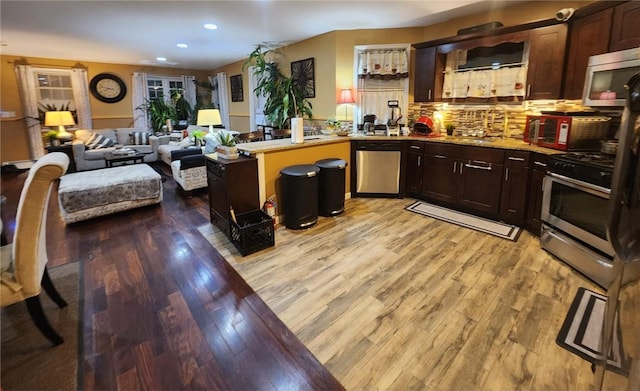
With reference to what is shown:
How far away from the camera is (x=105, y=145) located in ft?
22.1

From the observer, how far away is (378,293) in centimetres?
229

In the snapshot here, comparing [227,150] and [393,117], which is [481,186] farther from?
[227,150]

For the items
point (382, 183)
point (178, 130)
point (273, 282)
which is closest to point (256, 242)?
point (273, 282)

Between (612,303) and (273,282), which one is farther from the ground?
(612,303)

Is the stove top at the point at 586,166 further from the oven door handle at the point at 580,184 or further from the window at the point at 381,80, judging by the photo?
the window at the point at 381,80

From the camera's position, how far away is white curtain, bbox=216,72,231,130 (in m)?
8.58

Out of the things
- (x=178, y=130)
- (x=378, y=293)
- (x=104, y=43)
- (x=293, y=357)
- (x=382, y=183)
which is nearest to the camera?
(x=293, y=357)

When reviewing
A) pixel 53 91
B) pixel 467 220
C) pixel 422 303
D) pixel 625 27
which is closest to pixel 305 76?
pixel 467 220

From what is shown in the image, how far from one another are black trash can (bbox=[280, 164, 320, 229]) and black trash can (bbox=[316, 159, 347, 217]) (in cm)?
23

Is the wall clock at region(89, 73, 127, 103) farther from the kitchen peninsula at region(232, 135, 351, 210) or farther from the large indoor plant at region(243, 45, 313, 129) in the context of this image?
the kitchen peninsula at region(232, 135, 351, 210)

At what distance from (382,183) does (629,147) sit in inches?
133

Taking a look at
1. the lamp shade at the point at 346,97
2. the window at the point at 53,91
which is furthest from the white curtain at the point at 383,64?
the window at the point at 53,91

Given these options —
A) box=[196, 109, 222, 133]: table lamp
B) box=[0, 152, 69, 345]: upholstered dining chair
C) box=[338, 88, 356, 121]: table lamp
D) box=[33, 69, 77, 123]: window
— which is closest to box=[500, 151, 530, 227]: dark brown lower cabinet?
box=[338, 88, 356, 121]: table lamp

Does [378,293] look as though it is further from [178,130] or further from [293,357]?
[178,130]
